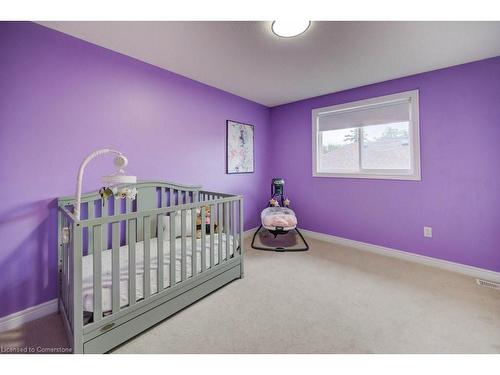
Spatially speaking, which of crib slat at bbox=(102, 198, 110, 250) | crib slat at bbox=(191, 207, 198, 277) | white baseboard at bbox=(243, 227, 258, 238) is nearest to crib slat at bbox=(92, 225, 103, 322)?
crib slat at bbox=(191, 207, 198, 277)

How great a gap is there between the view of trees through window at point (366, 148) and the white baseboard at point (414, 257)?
1042 mm

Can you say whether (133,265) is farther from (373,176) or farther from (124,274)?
(373,176)

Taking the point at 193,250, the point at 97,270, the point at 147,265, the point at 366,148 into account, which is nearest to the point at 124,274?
the point at 147,265

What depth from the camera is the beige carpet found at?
1362 millimetres

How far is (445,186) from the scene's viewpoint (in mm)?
2436

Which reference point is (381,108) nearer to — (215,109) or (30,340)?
(215,109)

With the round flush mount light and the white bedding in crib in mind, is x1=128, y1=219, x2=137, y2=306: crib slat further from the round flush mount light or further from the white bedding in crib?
the round flush mount light

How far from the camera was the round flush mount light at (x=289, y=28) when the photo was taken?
5.29 ft

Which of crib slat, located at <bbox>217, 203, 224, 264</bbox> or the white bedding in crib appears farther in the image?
crib slat, located at <bbox>217, 203, 224, 264</bbox>

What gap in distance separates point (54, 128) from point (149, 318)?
1.61m

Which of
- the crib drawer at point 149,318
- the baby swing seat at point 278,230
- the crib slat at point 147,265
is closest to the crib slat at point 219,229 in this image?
the crib drawer at point 149,318

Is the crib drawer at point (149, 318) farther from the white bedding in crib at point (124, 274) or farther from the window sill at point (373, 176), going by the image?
the window sill at point (373, 176)

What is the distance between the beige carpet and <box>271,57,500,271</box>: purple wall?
0.41 meters
